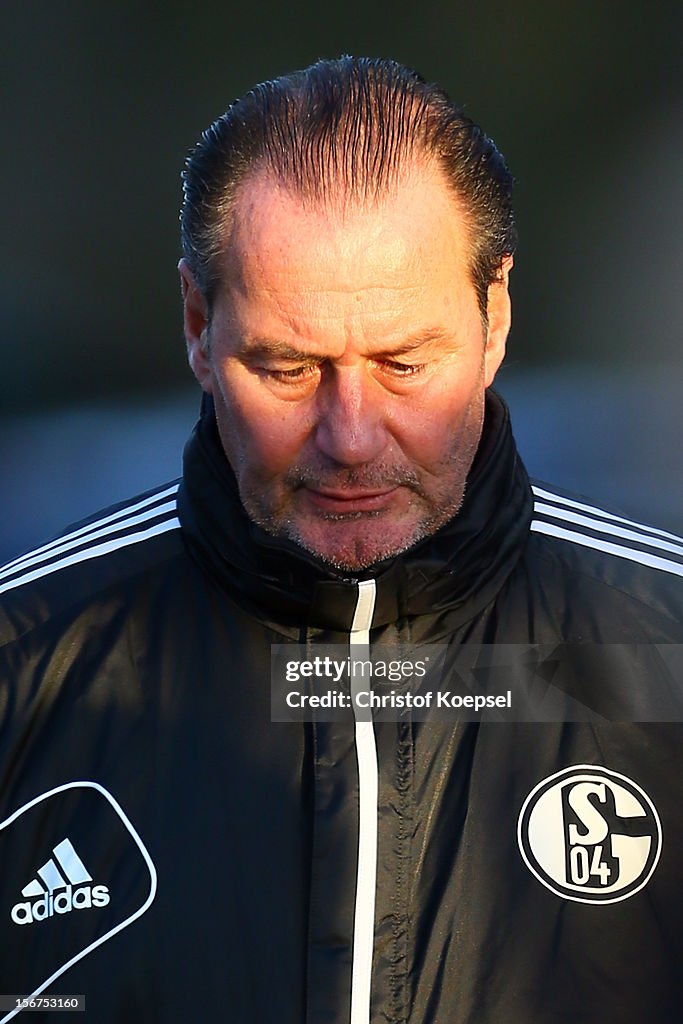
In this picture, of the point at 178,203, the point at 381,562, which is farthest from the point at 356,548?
the point at 178,203

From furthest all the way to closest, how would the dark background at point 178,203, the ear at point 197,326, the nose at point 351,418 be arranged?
the dark background at point 178,203 → the ear at point 197,326 → the nose at point 351,418

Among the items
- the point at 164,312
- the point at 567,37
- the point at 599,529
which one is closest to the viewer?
the point at 599,529

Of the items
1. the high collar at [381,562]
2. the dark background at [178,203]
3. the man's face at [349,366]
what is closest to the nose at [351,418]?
the man's face at [349,366]

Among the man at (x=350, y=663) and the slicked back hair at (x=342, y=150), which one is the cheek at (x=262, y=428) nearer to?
the man at (x=350, y=663)

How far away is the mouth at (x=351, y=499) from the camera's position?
128 centimetres

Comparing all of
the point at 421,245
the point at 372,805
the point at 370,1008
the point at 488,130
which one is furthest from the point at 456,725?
the point at 488,130

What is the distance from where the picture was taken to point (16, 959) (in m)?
1.23

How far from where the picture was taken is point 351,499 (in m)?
1.28

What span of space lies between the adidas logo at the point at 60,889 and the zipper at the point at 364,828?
0.82ft

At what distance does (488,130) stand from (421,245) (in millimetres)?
2767

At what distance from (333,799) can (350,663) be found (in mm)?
139

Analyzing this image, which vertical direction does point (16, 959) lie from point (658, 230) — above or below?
below

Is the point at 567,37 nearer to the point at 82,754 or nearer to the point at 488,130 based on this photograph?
the point at 488,130
